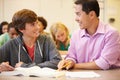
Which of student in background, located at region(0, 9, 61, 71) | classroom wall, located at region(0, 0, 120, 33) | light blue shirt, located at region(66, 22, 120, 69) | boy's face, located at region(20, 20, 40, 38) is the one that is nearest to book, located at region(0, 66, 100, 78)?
light blue shirt, located at region(66, 22, 120, 69)

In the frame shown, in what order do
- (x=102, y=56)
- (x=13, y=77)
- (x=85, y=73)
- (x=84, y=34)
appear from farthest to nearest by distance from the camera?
(x=84, y=34)
(x=102, y=56)
(x=85, y=73)
(x=13, y=77)

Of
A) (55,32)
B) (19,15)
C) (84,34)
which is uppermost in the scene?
(19,15)

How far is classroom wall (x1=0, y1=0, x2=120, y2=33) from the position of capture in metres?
6.16

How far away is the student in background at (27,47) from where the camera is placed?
2148 mm

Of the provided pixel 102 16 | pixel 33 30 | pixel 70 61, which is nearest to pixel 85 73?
pixel 70 61

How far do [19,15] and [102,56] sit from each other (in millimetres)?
755

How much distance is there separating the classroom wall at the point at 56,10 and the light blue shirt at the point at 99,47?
4.06m

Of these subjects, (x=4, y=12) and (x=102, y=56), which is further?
(x=4, y=12)

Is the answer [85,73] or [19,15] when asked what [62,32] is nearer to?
[19,15]

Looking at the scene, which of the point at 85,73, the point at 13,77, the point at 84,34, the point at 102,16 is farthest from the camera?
the point at 102,16

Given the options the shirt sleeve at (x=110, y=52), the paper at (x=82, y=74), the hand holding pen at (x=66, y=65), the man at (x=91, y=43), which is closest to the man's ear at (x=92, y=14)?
the man at (x=91, y=43)

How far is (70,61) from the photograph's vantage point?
1936 millimetres

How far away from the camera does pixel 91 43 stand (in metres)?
2.01

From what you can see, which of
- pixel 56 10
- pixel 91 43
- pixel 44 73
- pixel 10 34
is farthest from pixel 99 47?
pixel 56 10
